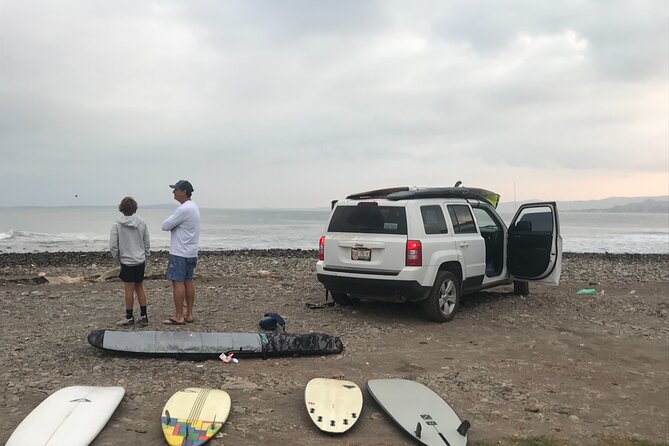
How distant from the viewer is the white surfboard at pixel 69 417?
12.7ft

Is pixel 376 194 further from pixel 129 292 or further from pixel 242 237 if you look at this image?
pixel 242 237

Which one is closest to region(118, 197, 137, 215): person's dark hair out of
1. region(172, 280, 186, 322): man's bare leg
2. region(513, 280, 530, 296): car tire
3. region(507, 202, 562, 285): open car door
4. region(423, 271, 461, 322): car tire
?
region(172, 280, 186, 322): man's bare leg

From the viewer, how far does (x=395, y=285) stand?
296 inches

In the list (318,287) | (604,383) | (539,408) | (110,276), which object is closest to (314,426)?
(539,408)

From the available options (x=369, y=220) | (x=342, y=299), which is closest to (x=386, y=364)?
(x=369, y=220)

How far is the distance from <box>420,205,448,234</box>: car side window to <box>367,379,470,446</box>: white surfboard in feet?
9.84

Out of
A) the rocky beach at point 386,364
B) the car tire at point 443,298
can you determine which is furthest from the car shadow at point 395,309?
the car tire at point 443,298

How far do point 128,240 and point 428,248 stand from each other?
4005 millimetres

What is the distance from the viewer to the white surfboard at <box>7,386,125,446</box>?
3.88 metres

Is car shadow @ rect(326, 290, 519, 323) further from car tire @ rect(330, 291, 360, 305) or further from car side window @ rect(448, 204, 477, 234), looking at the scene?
car side window @ rect(448, 204, 477, 234)

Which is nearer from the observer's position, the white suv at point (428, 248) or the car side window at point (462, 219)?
the white suv at point (428, 248)

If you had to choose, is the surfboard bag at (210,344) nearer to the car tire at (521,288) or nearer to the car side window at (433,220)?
the car side window at (433,220)

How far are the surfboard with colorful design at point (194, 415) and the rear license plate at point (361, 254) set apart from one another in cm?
337

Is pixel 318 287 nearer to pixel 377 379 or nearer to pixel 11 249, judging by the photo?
pixel 377 379
